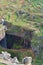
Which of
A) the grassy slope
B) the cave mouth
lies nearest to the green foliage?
the cave mouth

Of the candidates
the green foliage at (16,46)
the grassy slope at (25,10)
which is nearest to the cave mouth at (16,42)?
the green foliage at (16,46)

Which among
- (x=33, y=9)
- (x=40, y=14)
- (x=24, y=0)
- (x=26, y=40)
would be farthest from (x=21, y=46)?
(x=24, y=0)

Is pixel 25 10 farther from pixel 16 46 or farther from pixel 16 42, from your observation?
pixel 16 46

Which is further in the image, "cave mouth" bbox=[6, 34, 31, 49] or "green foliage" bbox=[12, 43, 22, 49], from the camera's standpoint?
"cave mouth" bbox=[6, 34, 31, 49]

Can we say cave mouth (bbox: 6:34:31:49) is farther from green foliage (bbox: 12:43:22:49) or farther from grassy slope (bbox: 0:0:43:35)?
grassy slope (bbox: 0:0:43:35)

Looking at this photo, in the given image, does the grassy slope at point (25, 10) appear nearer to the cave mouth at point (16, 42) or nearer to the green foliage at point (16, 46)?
the cave mouth at point (16, 42)

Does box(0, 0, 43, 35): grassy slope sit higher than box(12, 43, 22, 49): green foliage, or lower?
higher
